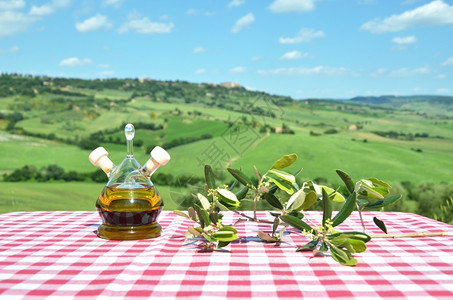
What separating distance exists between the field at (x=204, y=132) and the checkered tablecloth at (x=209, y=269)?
66.3 inches

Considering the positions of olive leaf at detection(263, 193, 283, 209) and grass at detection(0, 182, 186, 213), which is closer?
olive leaf at detection(263, 193, 283, 209)

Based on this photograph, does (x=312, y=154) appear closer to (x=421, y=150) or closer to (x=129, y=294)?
(x=421, y=150)

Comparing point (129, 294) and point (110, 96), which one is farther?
point (110, 96)

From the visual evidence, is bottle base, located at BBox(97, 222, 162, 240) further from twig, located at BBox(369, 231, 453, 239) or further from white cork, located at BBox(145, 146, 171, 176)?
twig, located at BBox(369, 231, 453, 239)

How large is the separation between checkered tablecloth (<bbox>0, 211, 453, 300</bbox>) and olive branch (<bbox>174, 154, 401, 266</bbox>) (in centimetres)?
4

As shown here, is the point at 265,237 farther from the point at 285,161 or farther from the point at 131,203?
the point at 131,203

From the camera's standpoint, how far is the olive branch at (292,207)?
1372mm

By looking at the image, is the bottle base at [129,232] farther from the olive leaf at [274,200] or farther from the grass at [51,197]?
the grass at [51,197]

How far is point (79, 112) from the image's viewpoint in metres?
5.46

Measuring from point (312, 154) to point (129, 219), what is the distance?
303 cm

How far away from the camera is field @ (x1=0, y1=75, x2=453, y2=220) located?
4.23 m

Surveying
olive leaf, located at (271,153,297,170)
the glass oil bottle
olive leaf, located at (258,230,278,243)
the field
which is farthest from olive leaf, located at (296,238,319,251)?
the field

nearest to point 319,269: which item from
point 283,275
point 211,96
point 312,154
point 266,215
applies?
point 283,275

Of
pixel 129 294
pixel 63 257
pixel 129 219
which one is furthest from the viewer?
pixel 129 219
